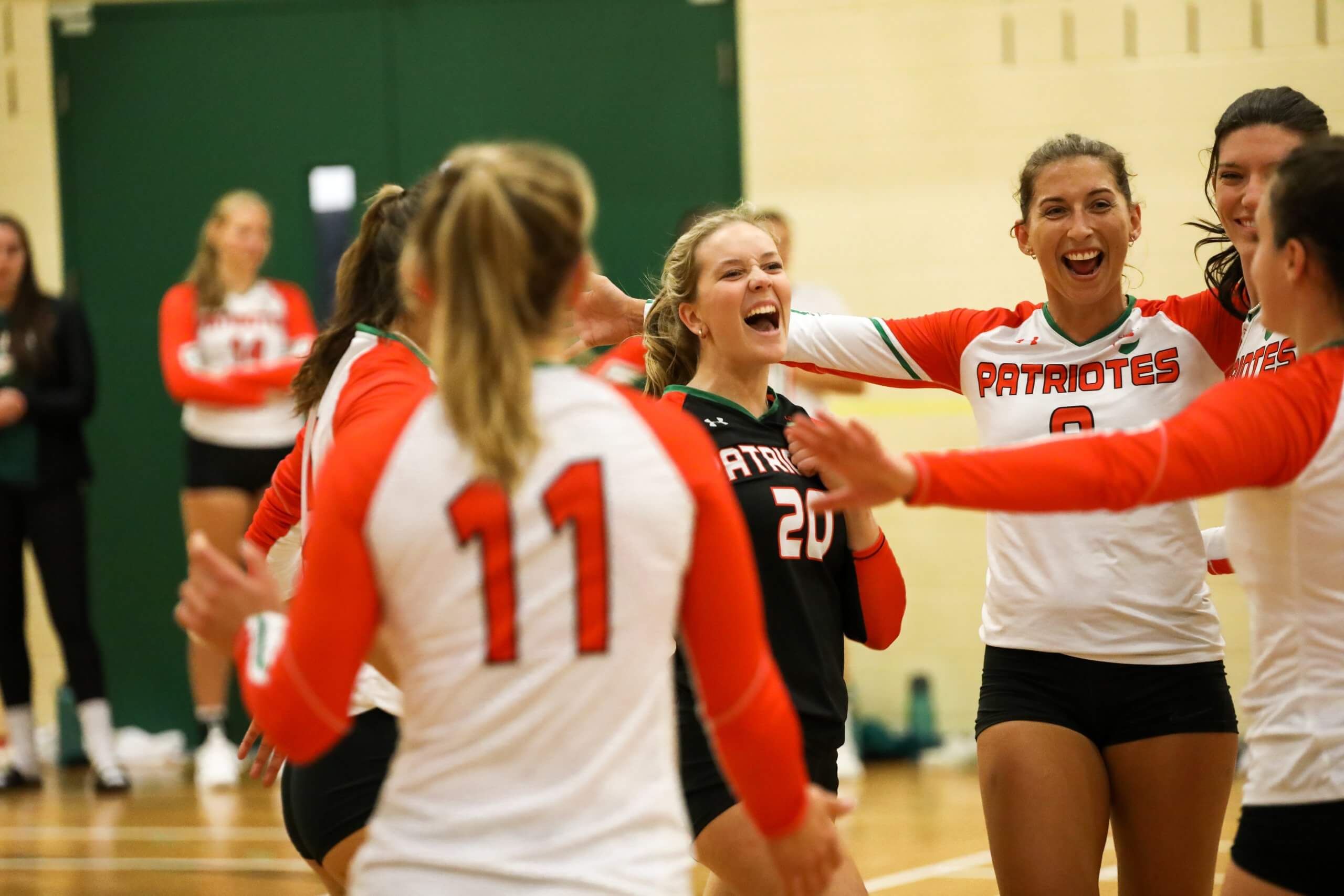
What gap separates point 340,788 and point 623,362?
296 centimetres

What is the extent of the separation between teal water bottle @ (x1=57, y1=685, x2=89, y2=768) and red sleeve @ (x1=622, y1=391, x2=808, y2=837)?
580cm

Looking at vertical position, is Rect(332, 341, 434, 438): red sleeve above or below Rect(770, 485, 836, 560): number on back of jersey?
above

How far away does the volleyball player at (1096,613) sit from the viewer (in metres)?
2.83

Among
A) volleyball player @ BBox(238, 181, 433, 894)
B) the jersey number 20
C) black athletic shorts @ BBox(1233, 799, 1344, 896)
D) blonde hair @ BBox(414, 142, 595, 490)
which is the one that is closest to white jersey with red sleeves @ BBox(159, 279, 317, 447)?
volleyball player @ BBox(238, 181, 433, 894)

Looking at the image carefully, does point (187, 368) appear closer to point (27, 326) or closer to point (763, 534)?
point (27, 326)

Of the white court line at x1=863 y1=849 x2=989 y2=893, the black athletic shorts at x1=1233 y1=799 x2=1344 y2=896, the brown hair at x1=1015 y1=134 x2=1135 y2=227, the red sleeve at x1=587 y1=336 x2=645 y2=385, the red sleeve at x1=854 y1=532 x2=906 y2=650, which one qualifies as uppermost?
the brown hair at x1=1015 y1=134 x2=1135 y2=227

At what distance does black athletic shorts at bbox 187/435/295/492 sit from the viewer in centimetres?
651

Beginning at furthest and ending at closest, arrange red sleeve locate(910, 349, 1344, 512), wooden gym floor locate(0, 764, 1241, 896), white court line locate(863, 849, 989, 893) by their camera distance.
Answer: wooden gym floor locate(0, 764, 1241, 896) → white court line locate(863, 849, 989, 893) → red sleeve locate(910, 349, 1344, 512)

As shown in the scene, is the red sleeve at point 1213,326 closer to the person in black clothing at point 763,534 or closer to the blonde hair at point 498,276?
the person in black clothing at point 763,534

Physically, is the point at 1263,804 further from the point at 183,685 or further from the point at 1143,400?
the point at 183,685

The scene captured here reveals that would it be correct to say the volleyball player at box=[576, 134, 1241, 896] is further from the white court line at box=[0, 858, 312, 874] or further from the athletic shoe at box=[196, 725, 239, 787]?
Answer: the athletic shoe at box=[196, 725, 239, 787]

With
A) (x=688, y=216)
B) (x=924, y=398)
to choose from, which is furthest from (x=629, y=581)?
(x=924, y=398)

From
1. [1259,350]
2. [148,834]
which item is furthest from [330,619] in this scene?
[148,834]

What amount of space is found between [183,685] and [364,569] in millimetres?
5945
